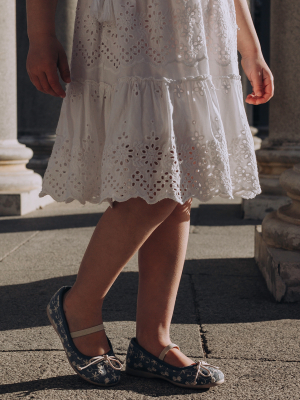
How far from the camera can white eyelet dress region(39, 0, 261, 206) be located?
4.89ft

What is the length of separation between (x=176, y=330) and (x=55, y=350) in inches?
20.1

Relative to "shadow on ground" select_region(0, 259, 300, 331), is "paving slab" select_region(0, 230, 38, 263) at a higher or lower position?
lower

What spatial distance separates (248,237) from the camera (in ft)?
14.2

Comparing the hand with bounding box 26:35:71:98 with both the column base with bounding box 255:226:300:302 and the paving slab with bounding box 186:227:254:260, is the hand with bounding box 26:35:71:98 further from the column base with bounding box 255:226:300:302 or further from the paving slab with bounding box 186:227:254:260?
the paving slab with bounding box 186:227:254:260

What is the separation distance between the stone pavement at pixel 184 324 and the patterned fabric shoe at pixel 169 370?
0.03 meters

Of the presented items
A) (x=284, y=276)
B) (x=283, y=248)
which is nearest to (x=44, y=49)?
(x=284, y=276)

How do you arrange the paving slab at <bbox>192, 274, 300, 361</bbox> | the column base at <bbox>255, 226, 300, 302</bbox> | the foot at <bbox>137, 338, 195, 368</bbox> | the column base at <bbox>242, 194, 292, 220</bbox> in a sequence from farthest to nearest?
the column base at <bbox>242, 194, 292, 220</bbox> → the column base at <bbox>255, 226, 300, 302</bbox> → the paving slab at <bbox>192, 274, 300, 361</bbox> → the foot at <bbox>137, 338, 195, 368</bbox>

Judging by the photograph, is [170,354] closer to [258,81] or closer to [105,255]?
[105,255]

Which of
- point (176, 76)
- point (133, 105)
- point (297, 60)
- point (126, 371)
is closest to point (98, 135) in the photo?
point (133, 105)

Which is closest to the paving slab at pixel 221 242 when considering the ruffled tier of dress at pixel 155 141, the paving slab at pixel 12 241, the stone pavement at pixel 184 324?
the stone pavement at pixel 184 324

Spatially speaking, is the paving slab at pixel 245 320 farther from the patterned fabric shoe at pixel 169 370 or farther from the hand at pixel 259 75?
the hand at pixel 259 75

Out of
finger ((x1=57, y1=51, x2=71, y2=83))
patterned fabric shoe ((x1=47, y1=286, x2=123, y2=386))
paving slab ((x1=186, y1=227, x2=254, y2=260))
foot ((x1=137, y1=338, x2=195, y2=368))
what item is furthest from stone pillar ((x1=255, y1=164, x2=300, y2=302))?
finger ((x1=57, y1=51, x2=71, y2=83))

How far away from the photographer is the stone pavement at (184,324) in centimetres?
166

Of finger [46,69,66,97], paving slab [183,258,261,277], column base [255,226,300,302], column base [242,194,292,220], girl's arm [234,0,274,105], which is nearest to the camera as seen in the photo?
finger [46,69,66,97]
